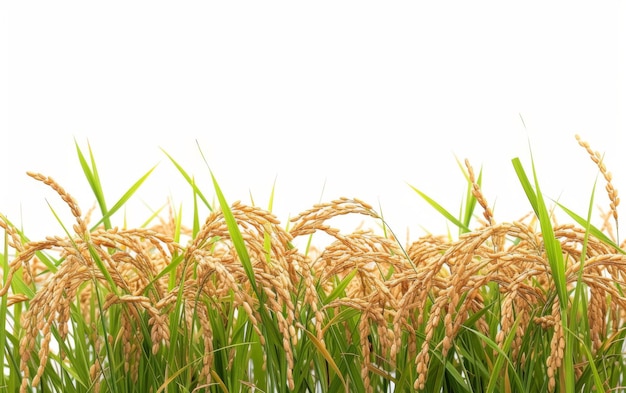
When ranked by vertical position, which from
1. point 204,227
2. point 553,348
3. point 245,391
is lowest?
point 245,391

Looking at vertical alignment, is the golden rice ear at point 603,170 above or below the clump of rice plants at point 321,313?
above

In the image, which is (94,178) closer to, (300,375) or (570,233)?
(300,375)

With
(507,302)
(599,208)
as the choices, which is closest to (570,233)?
(507,302)

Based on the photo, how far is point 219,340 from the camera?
53.2 inches

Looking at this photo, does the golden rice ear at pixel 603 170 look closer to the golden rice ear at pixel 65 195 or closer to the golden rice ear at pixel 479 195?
the golden rice ear at pixel 479 195

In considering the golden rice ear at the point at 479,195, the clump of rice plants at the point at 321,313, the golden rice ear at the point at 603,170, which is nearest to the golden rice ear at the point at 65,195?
the clump of rice plants at the point at 321,313

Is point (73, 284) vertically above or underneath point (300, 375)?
above

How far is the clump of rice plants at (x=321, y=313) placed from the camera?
117 centimetres

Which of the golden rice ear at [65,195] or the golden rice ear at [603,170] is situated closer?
the golden rice ear at [65,195]

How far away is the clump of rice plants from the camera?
1173 mm

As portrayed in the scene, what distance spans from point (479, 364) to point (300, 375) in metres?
0.31

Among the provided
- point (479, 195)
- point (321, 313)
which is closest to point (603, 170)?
point (479, 195)

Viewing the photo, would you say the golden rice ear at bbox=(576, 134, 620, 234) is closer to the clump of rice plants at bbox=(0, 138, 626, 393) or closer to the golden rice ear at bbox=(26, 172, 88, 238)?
the clump of rice plants at bbox=(0, 138, 626, 393)

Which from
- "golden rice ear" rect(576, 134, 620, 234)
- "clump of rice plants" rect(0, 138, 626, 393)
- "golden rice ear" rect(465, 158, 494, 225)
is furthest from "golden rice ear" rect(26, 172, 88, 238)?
"golden rice ear" rect(576, 134, 620, 234)
